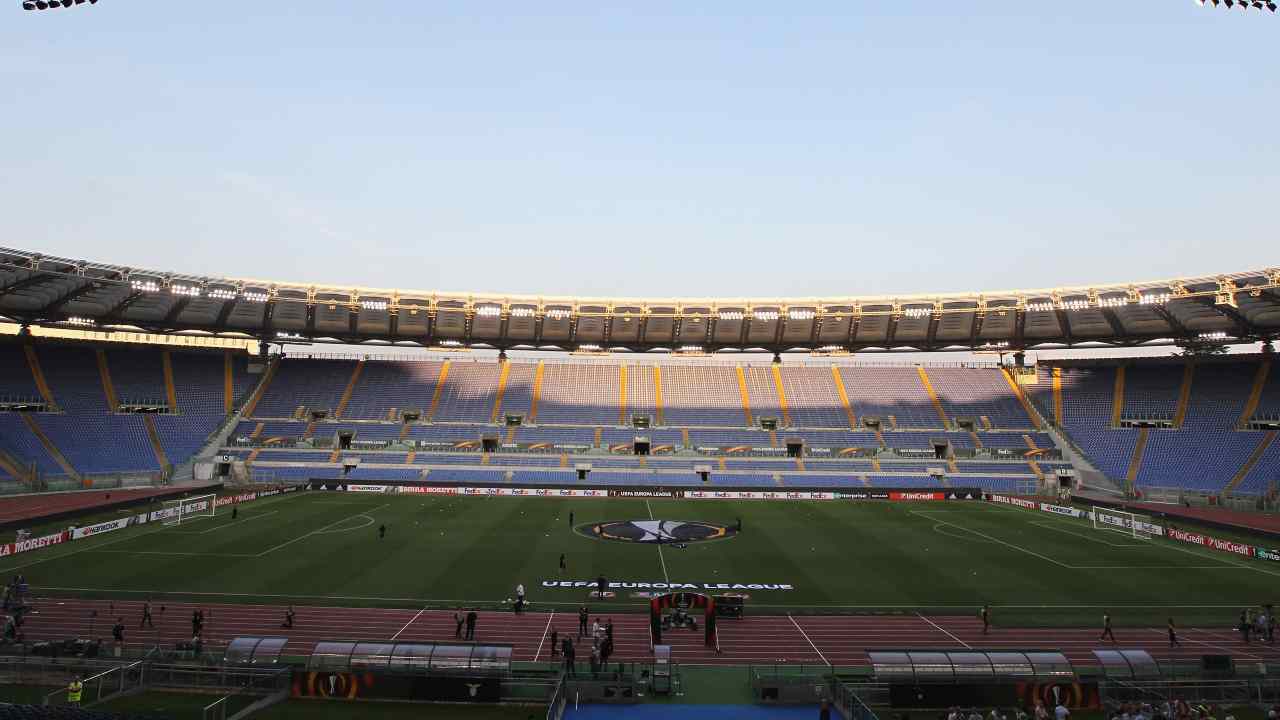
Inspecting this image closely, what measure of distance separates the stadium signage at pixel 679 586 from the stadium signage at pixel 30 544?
2243cm

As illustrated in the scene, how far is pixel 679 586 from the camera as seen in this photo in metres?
25.7

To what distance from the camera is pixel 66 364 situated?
183ft

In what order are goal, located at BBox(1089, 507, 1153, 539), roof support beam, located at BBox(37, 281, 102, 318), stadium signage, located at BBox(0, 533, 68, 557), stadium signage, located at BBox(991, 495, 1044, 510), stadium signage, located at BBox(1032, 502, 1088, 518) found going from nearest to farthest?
stadium signage, located at BBox(0, 533, 68, 557)
goal, located at BBox(1089, 507, 1153, 539)
stadium signage, located at BBox(1032, 502, 1088, 518)
roof support beam, located at BBox(37, 281, 102, 318)
stadium signage, located at BBox(991, 495, 1044, 510)

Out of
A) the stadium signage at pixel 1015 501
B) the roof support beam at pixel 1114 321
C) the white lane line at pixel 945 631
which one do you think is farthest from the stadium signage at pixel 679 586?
the roof support beam at pixel 1114 321

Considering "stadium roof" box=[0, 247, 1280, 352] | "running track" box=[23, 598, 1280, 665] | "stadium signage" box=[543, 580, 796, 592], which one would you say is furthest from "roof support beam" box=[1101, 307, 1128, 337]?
"stadium signage" box=[543, 580, 796, 592]

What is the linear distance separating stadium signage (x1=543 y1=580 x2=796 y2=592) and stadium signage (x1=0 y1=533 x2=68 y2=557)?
22.4m

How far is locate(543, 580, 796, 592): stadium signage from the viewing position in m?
25.4

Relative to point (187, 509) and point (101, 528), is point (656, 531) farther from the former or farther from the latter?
point (101, 528)

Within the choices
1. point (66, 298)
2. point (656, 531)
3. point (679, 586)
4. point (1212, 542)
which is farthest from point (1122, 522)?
point (66, 298)

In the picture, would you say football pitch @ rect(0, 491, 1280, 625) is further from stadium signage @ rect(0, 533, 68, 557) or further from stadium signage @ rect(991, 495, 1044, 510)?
stadium signage @ rect(991, 495, 1044, 510)

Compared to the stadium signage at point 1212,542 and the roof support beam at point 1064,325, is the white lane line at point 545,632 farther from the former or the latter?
the roof support beam at point 1064,325

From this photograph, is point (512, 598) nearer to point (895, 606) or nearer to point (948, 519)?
point (895, 606)

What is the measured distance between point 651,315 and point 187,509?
37.4m

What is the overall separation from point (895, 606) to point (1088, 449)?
42.5m
